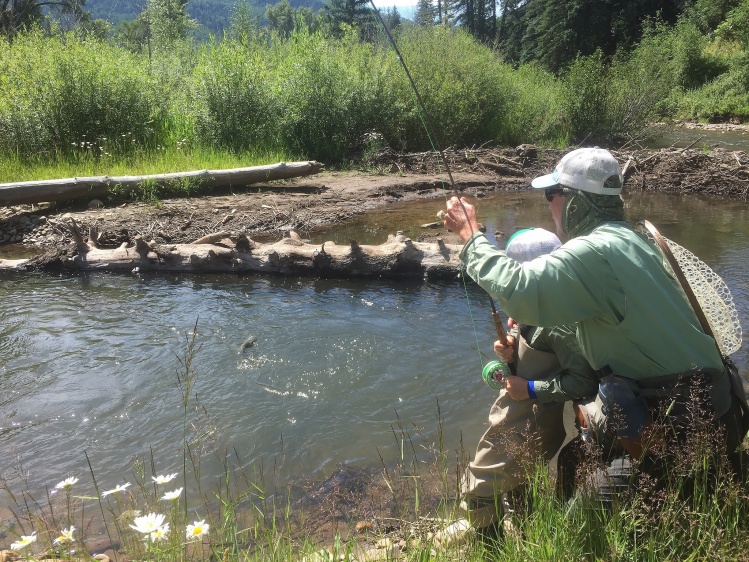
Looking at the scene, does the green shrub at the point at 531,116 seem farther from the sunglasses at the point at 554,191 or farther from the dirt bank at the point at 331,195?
the sunglasses at the point at 554,191

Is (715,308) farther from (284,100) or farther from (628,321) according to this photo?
(284,100)

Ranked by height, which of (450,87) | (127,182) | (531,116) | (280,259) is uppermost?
(450,87)

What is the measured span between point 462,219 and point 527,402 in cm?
99

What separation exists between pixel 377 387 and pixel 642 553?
348 centimetres

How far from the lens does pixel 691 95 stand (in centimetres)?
3447

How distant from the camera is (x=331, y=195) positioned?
45.5 feet

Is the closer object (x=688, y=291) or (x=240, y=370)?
(x=688, y=291)

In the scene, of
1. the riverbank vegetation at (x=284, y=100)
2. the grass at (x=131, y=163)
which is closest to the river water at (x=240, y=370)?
the riverbank vegetation at (x=284, y=100)

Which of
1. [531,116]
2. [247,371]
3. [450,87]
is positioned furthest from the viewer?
[531,116]

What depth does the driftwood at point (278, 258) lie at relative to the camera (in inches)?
327

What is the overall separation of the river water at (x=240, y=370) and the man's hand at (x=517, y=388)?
429 mm

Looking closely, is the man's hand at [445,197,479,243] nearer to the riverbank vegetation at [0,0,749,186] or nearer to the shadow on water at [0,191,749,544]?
the shadow on water at [0,191,749,544]

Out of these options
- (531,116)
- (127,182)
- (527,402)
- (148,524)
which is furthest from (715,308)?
(531,116)

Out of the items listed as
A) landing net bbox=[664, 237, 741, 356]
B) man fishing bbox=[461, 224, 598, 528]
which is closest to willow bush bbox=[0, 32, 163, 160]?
man fishing bbox=[461, 224, 598, 528]
